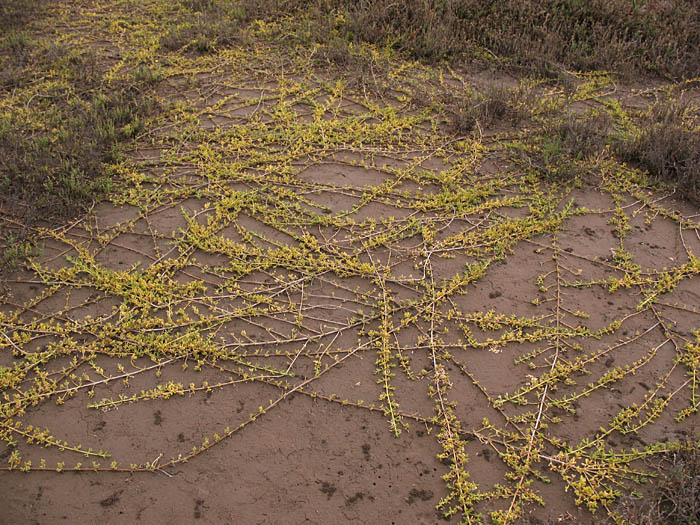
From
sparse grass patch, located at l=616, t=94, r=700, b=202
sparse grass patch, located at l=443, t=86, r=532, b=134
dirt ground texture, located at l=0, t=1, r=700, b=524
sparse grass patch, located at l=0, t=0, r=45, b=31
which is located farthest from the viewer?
sparse grass patch, located at l=0, t=0, r=45, b=31

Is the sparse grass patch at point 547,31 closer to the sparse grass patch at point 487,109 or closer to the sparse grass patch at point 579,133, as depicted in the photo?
the sparse grass patch at point 487,109

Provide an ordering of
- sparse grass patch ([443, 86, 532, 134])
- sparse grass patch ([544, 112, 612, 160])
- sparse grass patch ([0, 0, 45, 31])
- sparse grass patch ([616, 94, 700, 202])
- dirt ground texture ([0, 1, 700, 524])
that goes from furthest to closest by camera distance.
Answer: sparse grass patch ([0, 0, 45, 31]) → sparse grass patch ([443, 86, 532, 134]) → sparse grass patch ([544, 112, 612, 160]) → sparse grass patch ([616, 94, 700, 202]) → dirt ground texture ([0, 1, 700, 524])

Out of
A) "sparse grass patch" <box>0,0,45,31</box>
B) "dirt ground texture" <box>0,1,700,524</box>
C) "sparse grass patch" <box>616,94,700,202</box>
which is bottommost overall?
"dirt ground texture" <box>0,1,700,524</box>

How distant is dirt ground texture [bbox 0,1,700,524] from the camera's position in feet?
9.32

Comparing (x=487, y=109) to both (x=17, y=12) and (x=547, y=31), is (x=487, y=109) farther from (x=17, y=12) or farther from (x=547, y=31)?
(x=17, y=12)

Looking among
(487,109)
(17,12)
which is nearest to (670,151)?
(487,109)

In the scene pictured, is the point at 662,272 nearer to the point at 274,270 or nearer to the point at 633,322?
the point at 633,322

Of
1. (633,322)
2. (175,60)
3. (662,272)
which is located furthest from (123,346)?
(175,60)

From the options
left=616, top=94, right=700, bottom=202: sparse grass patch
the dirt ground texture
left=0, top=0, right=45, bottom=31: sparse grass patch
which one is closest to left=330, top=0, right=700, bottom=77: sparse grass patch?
the dirt ground texture

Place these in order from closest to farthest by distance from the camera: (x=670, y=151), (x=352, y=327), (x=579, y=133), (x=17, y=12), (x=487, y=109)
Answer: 1. (x=352, y=327)
2. (x=670, y=151)
3. (x=579, y=133)
4. (x=487, y=109)
5. (x=17, y=12)

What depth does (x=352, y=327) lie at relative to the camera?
361cm

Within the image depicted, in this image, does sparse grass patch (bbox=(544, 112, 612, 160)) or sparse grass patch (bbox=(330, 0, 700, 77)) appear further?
sparse grass patch (bbox=(330, 0, 700, 77))

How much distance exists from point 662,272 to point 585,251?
51cm

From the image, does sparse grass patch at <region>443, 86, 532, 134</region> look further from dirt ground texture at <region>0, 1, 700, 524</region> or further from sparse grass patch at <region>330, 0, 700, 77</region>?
sparse grass patch at <region>330, 0, 700, 77</region>
